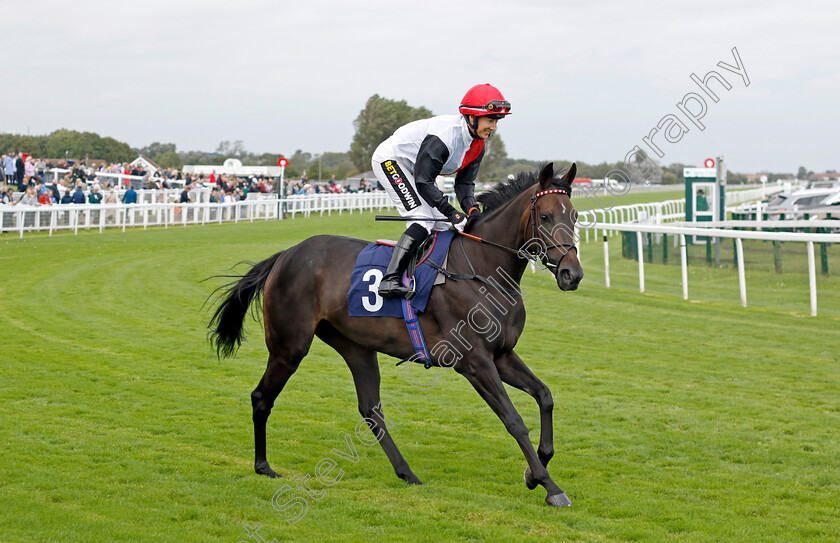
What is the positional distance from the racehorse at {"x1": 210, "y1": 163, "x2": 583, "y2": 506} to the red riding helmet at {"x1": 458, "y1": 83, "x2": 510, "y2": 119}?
1.40 ft

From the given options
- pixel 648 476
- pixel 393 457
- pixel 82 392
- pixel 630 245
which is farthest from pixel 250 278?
pixel 630 245

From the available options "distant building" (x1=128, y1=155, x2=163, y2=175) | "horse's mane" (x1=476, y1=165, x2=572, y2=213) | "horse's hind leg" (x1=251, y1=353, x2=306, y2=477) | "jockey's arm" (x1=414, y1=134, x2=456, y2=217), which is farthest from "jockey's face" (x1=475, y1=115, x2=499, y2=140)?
"distant building" (x1=128, y1=155, x2=163, y2=175)

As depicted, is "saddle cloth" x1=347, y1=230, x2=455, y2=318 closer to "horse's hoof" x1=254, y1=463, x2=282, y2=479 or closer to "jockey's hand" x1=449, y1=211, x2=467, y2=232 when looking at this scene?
"jockey's hand" x1=449, y1=211, x2=467, y2=232

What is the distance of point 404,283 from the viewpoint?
15.8 ft

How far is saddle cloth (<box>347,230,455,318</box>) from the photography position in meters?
4.78

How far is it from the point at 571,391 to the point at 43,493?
13.5 feet

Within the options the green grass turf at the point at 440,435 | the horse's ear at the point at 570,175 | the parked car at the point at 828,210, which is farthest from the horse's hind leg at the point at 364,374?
the parked car at the point at 828,210

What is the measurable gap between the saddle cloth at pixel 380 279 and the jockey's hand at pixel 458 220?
56 millimetres

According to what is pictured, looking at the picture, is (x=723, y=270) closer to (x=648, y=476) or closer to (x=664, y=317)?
(x=664, y=317)

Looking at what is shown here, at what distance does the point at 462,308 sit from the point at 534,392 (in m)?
0.61

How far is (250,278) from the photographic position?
5527 mm

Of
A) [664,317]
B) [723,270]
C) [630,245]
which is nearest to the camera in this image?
[664,317]

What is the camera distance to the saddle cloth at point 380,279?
15.7 ft

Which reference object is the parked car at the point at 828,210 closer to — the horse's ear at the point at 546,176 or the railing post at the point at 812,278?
the railing post at the point at 812,278
